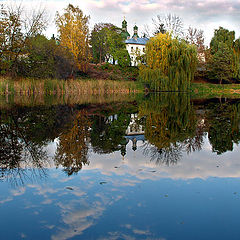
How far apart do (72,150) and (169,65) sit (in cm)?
2395

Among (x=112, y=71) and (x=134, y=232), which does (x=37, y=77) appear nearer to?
(x=112, y=71)

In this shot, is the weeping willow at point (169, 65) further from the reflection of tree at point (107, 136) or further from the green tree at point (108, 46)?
the green tree at point (108, 46)

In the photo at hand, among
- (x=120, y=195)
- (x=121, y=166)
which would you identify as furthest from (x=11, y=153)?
(x=120, y=195)

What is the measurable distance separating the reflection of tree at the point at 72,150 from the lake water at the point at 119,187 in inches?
0.7

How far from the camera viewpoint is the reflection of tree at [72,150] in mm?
4288

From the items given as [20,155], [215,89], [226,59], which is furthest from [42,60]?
[20,155]

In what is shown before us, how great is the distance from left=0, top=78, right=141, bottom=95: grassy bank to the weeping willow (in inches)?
94.5

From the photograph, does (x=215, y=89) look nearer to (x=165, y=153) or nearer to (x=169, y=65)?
(x=169, y=65)

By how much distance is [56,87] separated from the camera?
24062 millimetres

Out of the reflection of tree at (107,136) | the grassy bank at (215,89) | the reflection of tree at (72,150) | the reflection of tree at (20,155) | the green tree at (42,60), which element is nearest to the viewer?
the reflection of tree at (20,155)

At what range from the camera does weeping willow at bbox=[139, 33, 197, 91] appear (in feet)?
88.7

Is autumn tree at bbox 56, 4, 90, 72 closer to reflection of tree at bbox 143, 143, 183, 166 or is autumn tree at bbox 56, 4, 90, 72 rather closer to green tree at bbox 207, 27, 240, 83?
green tree at bbox 207, 27, 240, 83

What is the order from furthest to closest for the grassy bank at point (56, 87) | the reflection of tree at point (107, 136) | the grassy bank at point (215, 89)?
the grassy bank at point (215, 89) → the grassy bank at point (56, 87) → the reflection of tree at point (107, 136)

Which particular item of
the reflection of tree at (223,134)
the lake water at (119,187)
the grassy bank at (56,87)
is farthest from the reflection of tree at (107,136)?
the grassy bank at (56,87)
